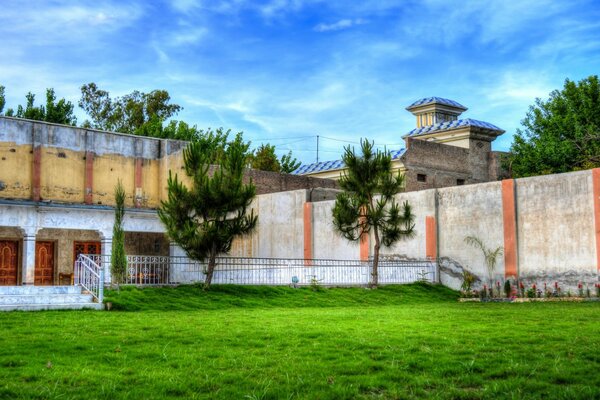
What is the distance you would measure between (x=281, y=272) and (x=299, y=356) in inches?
654

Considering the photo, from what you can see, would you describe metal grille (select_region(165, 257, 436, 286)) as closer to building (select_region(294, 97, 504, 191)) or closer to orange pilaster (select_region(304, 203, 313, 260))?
orange pilaster (select_region(304, 203, 313, 260))

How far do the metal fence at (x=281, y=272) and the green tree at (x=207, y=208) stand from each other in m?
0.83

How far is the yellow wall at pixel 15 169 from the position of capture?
26625mm

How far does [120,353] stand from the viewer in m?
9.62

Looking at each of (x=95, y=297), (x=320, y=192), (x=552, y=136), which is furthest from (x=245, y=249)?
(x=552, y=136)

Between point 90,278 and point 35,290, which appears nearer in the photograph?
point 35,290

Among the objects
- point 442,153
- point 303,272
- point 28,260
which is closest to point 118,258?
point 28,260

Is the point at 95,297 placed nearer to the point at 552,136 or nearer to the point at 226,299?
the point at 226,299

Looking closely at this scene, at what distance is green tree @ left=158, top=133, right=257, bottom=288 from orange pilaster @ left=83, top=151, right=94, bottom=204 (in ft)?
22.7

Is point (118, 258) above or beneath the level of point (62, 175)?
beneath

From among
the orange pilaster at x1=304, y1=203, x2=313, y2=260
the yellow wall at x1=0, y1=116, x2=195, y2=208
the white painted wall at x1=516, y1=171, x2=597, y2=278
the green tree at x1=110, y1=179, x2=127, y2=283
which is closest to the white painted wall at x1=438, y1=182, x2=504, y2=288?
the white painted wall at x1=516, y1=171, x2=597, y2=278

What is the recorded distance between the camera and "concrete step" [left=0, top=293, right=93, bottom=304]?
55.9ft

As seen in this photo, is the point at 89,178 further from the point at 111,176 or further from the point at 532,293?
the point at 532,293

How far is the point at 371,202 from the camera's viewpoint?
87.2 feet
